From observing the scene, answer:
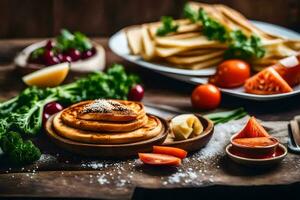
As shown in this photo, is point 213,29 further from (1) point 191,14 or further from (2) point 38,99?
(2) point 38,99

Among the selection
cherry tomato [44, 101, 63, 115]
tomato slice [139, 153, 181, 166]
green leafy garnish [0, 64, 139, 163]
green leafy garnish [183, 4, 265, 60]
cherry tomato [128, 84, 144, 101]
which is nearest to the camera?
tomato slice [139, 153, 181, 166]

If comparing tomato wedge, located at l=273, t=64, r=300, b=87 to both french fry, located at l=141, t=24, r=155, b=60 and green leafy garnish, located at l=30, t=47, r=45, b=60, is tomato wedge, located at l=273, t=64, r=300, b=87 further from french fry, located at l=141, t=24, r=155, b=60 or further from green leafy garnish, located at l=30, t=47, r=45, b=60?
green leafy garnish, located at l=30, t=47, r=45, b=60

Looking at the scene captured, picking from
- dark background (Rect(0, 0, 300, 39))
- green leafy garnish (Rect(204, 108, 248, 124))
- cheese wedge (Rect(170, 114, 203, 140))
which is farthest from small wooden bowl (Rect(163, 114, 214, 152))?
dark background (Rect(0, 0, 300, 39))

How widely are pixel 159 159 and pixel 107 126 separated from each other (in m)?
0.25

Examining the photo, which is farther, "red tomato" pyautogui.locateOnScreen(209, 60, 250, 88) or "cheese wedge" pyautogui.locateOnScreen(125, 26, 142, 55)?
"cheese wedge" pyautogui.locateOnScreen(125, 26, 142, 55)

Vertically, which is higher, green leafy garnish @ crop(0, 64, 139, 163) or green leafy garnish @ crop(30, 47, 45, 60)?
green leafy garnish @ crop(30, 47, 45, 60)

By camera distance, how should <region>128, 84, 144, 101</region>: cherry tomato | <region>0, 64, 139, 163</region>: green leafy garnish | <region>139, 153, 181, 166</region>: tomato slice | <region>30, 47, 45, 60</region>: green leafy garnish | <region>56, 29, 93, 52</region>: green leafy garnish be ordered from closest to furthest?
1. <region>139, 153, 181, 166</region>: tomato slice
2. <region>0, 64, 139, 163</region>: green leafy garnish
3. <region>128, 84, 144, 101</region>: cherry tomato
4. <region>30, 47, 45, 60</region>: green leafy garnish
5. <region>56, 29, 93, 52</region>: green leafy garnish

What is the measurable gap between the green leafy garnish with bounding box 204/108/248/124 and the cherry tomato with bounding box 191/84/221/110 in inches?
4.4

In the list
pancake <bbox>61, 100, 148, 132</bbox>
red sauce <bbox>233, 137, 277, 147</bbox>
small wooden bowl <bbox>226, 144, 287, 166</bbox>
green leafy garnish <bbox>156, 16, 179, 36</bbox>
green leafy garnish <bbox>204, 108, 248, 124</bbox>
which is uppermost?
green leafy garnish <bbox>156, 16, 179, 36</bbox>

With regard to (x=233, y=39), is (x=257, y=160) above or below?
below

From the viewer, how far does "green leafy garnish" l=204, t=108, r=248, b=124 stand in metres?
3.28

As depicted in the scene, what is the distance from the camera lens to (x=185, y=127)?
9.36 ft

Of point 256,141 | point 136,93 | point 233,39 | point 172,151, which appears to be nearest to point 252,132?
point 256,141

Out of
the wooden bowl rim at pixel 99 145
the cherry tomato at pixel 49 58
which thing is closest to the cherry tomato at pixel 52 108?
the wooden bowl rim at pixel 99 145
